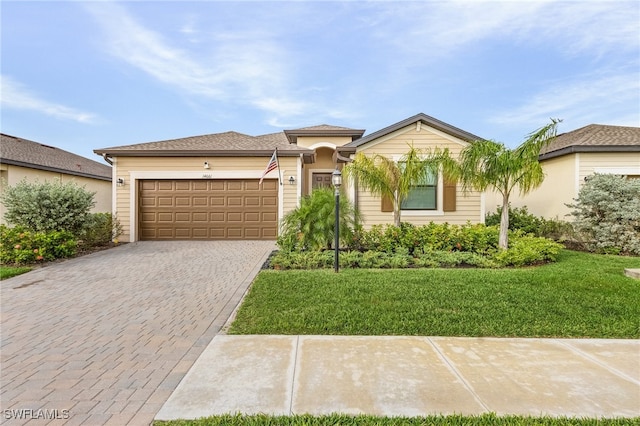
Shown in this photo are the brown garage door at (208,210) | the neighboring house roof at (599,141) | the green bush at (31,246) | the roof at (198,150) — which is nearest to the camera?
the green bush at (31,246)

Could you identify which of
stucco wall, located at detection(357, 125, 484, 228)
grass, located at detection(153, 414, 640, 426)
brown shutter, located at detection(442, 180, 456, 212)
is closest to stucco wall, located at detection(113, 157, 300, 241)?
stucco wall, located at detection(357, 125, 484, 228)

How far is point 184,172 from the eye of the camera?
1125cm

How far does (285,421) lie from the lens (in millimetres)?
2061

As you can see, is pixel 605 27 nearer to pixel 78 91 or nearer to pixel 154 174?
pixel 154 174

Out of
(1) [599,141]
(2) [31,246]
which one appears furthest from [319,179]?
(1) [599,141]

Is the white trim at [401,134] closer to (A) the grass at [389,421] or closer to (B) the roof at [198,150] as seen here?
(B) the roof at [198,150]

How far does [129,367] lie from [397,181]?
766 centimetres

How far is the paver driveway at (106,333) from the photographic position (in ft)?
7.62

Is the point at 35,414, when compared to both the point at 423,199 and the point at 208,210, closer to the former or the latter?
the point at 208,210

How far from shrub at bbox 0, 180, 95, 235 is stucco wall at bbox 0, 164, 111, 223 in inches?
25.5

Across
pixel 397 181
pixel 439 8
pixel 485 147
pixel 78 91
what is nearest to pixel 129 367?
pixel 397 181

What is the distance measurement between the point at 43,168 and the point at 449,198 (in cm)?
1669

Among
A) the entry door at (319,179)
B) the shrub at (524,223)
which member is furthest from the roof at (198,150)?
the shrub at (524,223)

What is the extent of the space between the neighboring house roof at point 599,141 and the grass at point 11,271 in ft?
45.6
